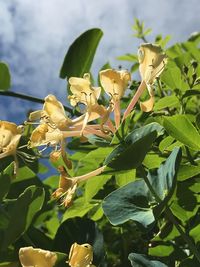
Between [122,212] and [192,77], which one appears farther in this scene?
[192,77]

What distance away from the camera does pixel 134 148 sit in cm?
83

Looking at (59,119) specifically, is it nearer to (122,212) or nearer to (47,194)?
(122,212)

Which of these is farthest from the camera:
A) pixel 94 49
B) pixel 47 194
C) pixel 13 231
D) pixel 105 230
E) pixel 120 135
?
pixel 105 230

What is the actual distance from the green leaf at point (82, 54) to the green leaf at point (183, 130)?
0.42 m

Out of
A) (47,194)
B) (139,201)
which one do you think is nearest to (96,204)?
(47,194)

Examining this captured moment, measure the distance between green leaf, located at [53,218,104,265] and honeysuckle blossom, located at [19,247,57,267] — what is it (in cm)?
17

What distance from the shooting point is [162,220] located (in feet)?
4.61

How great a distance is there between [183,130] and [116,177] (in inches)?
10.2

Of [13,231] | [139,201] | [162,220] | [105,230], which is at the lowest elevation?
[105,230]

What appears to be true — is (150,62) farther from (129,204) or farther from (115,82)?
(129,204)

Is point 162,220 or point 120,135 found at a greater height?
point 120,135

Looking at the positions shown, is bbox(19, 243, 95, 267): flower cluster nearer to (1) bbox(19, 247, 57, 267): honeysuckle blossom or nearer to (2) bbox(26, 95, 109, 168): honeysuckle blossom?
(1) bbox(19, 247, 57, 267): honeysuckle blossom

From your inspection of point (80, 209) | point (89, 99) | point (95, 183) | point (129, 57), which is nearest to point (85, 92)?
point (89, 99)

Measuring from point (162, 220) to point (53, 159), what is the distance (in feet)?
1.90
